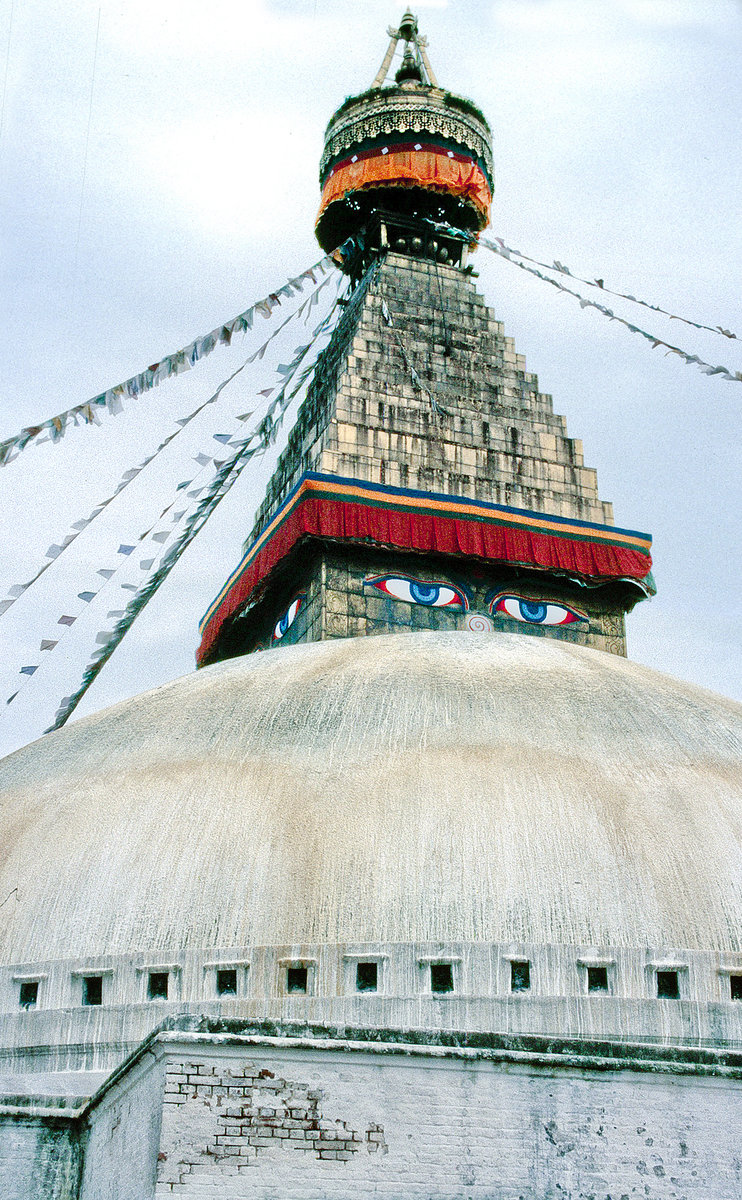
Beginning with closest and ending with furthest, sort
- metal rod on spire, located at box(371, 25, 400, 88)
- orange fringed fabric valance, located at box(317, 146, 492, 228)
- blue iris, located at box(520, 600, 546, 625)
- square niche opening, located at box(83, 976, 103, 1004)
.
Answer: square niche opening, located at box(83, 976, 103, 1004), blue iris, located at box(520, 600, 546, 625), orange fringed fabric valance, located at box(317, 146, 492, 228), metal rod on spire, located at box(371, 25, 400, 88)

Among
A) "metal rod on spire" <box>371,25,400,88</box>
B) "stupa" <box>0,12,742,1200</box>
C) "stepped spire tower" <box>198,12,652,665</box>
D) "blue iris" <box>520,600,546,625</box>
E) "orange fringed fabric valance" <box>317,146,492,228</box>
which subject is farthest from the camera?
"metal rod on spire" <box>371,25,400,88</box>

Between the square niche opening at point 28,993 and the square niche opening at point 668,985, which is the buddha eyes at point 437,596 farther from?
the square niche opening at point 668,985

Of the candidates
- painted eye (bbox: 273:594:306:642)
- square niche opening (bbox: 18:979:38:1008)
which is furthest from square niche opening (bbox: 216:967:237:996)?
painted eye (bbox: 273:594:306:642)

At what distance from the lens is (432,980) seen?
22.7ft

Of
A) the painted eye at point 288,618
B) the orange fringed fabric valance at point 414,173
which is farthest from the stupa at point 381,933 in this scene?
the orange fringed fabric valance at point 414,173

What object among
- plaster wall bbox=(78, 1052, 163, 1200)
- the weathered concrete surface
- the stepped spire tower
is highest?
the stepped spire tower

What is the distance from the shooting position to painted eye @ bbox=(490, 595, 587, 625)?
15.2 metres

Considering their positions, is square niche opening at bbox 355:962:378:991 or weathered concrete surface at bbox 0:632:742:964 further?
weathered concrete surface at bbox 0:632:742:964

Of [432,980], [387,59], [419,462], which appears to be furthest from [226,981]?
[387,59]

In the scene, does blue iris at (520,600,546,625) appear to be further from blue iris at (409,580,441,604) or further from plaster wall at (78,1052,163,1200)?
plaster wall at (78,1052,163,1200)

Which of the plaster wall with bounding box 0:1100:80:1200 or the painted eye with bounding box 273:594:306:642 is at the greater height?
the painted eye with bounding box 273:594:306:642

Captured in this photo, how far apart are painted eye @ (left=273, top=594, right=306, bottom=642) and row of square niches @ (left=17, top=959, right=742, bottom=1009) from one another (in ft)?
27.2

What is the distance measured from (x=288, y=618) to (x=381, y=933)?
888 centimetres

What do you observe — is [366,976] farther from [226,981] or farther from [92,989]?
[92,989]
